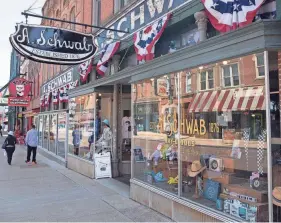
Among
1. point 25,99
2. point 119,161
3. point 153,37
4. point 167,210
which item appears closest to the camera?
point 167,210

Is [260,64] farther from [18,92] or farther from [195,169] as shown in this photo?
[18,92]

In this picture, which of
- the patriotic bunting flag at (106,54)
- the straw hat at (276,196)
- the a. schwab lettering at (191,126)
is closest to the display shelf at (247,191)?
the straw hat at (276,196)

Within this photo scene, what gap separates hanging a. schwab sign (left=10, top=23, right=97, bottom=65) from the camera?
24.4 feet

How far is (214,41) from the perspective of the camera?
4.65m

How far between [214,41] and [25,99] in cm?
2312

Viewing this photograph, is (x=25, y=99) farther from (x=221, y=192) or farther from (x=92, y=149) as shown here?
(x=221, y=192)

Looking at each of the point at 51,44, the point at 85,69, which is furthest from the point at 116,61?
the point at 51,44

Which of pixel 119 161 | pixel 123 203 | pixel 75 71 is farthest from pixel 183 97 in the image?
pixel 75 71

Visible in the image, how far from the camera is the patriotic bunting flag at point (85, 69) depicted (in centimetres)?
1232

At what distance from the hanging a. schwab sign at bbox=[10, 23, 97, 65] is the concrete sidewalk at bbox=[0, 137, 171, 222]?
328 centimetres

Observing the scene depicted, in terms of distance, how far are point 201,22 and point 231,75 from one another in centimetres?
206

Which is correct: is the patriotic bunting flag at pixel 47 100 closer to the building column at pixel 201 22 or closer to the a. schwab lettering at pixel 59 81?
the a. schwab lettering at pixel 59 81

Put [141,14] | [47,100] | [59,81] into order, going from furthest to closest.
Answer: [47,100]
[59,81]
[141,14]

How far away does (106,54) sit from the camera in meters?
10.6
